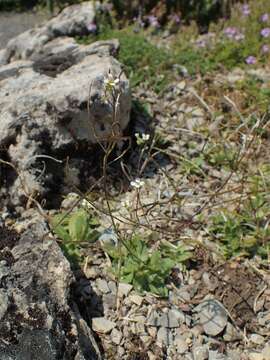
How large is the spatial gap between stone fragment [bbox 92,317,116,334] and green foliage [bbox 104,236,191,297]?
0.96ft

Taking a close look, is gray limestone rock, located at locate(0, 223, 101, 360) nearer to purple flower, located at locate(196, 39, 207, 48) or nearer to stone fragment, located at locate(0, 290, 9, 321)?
stone fragment, located at locate(0, 290, 9, 321)

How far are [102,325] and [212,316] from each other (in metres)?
0.71

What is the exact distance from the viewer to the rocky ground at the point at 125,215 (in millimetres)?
3166

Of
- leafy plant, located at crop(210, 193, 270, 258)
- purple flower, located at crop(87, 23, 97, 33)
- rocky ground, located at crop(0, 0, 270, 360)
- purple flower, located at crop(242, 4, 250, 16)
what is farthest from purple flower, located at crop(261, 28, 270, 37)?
leafy plant, located at crop(210, 193, 270, 258)

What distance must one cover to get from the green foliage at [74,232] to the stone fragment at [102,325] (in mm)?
466

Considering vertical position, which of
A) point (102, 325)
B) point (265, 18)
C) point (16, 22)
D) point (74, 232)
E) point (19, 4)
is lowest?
point (102, 325)

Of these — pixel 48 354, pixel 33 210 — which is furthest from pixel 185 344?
pixel 33 210

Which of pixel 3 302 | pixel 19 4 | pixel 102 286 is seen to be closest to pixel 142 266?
pixel 102 286

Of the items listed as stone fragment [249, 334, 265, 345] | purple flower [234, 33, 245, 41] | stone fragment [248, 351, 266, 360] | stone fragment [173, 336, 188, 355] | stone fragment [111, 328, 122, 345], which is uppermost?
purple flower [234, 33, 245, 41]

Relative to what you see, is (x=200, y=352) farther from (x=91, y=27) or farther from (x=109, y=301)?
(x=91, y=27)

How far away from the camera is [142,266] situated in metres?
3.64

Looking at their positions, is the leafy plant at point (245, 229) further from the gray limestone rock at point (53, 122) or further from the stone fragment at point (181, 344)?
the gray limestone rock at point (53, 122)

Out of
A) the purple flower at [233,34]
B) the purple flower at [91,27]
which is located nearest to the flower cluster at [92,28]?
the purple flower at [91,27]

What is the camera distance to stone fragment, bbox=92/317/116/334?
343 cm
